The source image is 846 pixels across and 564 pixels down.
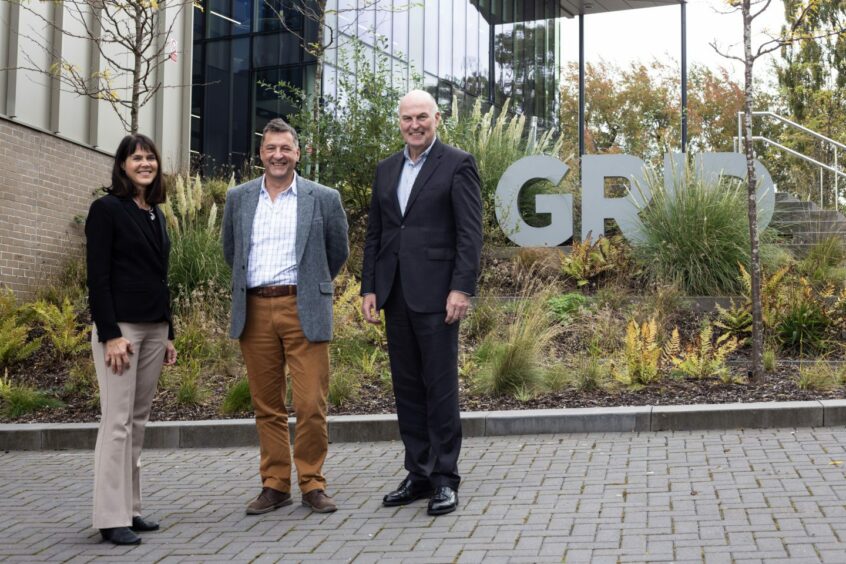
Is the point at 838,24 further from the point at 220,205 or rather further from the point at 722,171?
the point at 220,205

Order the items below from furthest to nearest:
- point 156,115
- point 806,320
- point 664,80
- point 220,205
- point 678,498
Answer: point 664,80 → point 156,115 → point 220,205 → point 806,320 → point 678,498

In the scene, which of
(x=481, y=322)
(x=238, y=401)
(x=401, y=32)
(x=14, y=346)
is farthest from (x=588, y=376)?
(x=401, y=32)

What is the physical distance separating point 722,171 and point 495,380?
19.8ft

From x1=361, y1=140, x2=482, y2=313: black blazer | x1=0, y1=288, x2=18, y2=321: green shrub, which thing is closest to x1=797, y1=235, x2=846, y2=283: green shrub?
x1=361, y1=140, x2=482, y2=313: black blazer

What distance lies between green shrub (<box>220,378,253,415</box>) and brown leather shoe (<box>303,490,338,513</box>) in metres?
2.96

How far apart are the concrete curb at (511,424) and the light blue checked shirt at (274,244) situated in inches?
96.2

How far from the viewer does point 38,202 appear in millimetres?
14727

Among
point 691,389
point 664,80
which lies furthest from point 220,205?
point 664,80

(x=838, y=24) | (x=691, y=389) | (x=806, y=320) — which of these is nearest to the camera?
(x=691, y=389)

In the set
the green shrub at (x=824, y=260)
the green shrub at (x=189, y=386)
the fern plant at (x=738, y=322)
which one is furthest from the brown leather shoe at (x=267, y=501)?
the green shrub at (x=824, y=260)

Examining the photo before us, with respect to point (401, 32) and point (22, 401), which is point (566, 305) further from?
point (401, 32)

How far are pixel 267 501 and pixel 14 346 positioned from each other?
18.9 ft

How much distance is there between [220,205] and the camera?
15.0 meters

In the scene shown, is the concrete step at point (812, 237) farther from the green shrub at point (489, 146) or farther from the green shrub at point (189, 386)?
the green shrub at point (189, 386)
